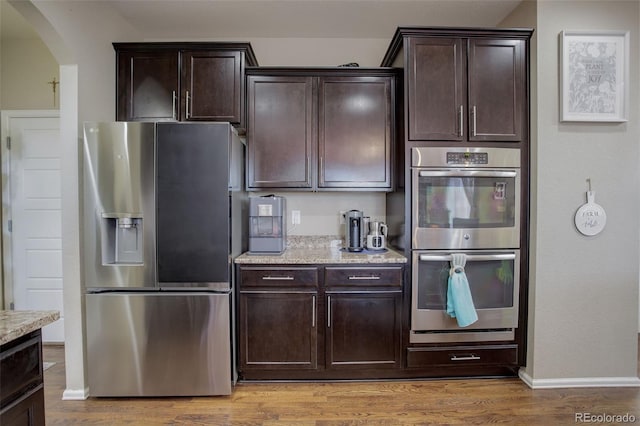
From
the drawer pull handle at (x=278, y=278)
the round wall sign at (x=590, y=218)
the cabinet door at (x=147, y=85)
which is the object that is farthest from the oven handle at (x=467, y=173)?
the cabinet door at (x=147, y=85)

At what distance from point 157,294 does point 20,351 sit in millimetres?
1057

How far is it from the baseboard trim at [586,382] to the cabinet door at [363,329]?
1.04 metres

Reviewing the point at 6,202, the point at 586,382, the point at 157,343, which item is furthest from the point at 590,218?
the point at 6,202

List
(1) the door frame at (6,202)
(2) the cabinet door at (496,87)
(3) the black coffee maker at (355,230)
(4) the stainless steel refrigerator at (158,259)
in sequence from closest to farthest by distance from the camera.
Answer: (4) the stainless steel refrigerator at (158,259), (2) the cabinet door at (496,87), (3) the black coffee maker at (355,230), (1) the door frame at (6,202)

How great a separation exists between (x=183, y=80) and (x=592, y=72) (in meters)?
3.05

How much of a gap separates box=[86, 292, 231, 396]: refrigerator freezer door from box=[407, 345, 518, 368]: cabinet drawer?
1.37m

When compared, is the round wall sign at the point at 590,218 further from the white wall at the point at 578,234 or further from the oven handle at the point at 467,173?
the oven handle at the point at 467,173

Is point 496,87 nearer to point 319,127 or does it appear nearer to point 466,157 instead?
point 466,157

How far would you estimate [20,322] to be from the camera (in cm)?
101

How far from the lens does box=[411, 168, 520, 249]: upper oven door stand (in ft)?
7.39

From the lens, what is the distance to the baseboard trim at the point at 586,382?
2234 millimetres

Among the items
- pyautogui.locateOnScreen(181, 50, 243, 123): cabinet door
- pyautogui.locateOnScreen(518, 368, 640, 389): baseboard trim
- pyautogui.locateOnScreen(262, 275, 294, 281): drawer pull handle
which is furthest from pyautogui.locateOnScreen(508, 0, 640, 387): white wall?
pyautogui.locateOnScreen(181, 50, 243, 123): cabinet door

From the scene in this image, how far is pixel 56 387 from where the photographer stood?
7.41ft

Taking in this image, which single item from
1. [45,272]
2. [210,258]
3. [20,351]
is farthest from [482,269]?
[45,272]
